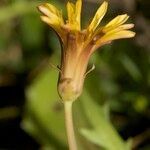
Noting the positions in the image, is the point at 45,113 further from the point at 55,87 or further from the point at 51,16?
the point at 51,16

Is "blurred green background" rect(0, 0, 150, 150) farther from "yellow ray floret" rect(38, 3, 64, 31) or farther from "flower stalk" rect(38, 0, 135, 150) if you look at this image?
"yellow ray floret" rect(38, 3, 64, 31)

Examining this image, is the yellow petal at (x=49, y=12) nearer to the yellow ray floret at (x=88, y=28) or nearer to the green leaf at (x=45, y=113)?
the yellow ray floret at (x=88, y=28)

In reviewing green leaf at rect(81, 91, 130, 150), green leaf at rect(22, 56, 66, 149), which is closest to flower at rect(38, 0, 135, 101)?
green leaf at rect(81, 91, 130, 150)

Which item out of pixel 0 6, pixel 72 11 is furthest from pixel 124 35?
pixel 0 6

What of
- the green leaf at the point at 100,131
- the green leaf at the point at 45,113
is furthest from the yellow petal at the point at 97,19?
the green leaf at the point at 45,113

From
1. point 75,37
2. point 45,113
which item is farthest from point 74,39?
point 45,113
